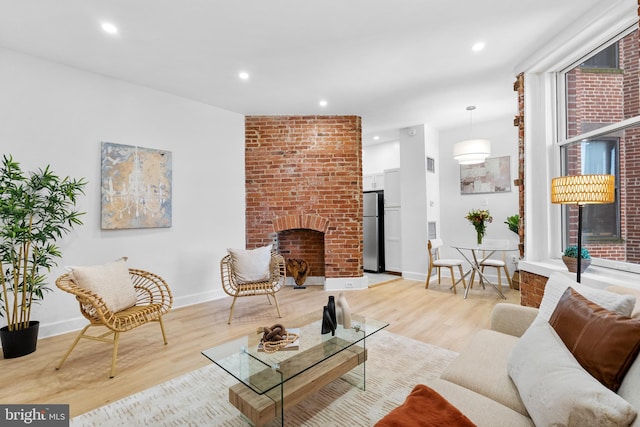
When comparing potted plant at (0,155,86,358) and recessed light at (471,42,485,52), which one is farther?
recessed light at (471,42,485,52)

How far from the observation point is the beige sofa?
0.85 metres

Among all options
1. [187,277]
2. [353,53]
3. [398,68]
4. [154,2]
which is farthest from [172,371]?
[398,68]

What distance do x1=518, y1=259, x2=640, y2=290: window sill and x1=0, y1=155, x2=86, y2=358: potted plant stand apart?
4521 millimetres

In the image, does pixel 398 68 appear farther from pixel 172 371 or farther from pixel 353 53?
pixel 172 371

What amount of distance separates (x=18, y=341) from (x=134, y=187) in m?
1.74

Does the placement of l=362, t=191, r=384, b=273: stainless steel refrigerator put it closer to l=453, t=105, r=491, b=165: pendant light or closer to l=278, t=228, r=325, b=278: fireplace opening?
l=278, t=228, r=325, b=278: fireplace opening

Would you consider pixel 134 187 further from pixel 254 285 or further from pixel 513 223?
pixel 513 223

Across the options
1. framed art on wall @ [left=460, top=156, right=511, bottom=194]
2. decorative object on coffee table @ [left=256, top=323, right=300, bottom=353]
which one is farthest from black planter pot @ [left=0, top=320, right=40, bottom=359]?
framed art on wall @ [left=460, top=156, right=511, bottom=194]

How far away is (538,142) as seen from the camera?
123 inches

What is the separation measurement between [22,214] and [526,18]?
15.0 feet

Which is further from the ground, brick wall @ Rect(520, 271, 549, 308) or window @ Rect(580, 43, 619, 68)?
window @ Rect(580, 43, 619, 68)

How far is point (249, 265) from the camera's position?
11.3 ft

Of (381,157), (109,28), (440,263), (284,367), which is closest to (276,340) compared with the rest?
(284,367)

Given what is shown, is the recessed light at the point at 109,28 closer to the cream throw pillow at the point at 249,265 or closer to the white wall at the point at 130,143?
the white wall at the point at 130,143
